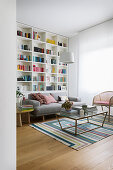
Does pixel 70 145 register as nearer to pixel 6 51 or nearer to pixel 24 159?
pixel 24 159

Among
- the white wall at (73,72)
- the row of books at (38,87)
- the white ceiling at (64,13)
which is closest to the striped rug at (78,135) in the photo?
the row of books at (38,87)

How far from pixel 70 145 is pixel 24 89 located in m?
3.14

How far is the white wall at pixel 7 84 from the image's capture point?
1236mm

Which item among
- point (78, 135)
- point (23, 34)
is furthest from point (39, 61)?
point (78, 135)

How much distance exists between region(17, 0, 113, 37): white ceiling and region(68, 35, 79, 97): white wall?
75 cm

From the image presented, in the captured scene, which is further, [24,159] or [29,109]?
[29,109]

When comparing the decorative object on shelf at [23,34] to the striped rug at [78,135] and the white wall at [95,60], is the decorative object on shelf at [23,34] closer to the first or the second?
the white wall at [95,60]

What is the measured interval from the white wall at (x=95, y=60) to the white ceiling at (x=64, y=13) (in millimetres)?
332

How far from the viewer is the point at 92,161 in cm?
191

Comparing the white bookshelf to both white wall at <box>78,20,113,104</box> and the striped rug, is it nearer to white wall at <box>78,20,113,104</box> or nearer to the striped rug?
white wall at <box>78,20,113,104</box>

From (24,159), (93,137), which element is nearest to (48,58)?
(93,137)

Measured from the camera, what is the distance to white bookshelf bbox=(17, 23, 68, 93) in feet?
16.5

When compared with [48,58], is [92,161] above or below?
below

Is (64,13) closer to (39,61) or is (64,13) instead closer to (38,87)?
(39,61)
